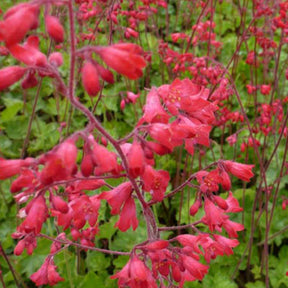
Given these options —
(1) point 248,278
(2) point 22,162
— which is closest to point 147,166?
(2) point 22,162

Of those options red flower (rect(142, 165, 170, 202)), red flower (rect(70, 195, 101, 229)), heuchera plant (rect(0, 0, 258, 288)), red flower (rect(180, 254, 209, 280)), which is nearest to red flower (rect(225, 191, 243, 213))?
heuchera plant (rect(0, 0, 258, 288))

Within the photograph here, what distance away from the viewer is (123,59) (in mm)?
1311

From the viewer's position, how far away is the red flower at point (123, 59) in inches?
51.4

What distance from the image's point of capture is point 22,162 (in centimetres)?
150

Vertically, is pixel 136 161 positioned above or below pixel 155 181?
above

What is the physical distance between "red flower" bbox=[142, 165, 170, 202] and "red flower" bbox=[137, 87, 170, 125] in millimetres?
174

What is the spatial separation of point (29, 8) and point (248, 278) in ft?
9.44

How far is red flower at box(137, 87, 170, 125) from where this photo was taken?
5.23 feet

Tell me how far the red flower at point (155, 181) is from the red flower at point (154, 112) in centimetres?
17

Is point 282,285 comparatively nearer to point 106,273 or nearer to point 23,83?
point 106,273

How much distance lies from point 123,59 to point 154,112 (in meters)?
0.39

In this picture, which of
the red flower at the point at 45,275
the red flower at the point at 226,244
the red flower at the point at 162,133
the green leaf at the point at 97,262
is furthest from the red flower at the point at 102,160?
the green leaf at the point at 97,262

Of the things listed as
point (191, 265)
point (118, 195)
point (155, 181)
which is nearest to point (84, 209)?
point (118, 195)

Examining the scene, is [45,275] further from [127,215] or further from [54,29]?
[54,29]
